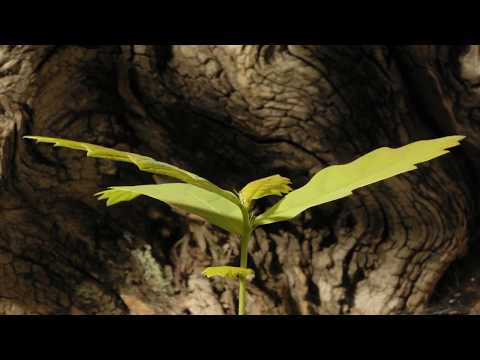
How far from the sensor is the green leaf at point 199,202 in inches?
20.5

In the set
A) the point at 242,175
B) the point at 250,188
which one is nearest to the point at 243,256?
the point at 250,188

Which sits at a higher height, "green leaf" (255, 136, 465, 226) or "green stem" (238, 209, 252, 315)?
"green leaf" (255, 136, 465, 226)

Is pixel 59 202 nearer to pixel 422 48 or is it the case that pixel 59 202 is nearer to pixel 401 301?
pixel 401 301

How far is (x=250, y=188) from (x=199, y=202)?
0.05m

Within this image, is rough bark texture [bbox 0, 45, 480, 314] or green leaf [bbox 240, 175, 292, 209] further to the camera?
rough bark texture [bbox 0, 45, 480, 314]

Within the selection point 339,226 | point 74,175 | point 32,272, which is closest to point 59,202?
point 74,175

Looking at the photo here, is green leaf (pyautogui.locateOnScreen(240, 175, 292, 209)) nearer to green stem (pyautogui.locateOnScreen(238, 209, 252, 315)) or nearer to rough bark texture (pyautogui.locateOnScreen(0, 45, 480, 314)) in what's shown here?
green stem (pyautogui.locateOnScreen(238, 209, 252, 315))

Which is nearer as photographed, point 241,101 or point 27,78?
point 27,78

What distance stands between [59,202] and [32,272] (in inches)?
8.0

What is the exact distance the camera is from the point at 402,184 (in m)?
1.51

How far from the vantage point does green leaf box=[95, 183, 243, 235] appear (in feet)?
1.70

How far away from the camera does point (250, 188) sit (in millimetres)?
538

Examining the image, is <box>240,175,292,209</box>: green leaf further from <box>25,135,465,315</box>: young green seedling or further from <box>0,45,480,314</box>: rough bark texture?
<box>0,45,480,314</box>: rough bark texture

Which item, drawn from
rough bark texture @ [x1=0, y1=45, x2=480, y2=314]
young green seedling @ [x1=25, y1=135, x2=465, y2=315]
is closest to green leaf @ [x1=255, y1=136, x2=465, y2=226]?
young green seedling @ [x1=25, y1=135, x2=465, y2=315]
